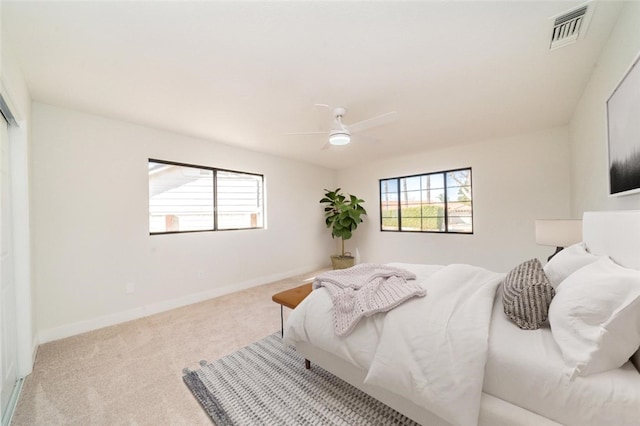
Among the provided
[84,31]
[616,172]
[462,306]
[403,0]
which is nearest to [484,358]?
[462,306]

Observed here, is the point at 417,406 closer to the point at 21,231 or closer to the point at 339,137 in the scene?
the point at 339,137

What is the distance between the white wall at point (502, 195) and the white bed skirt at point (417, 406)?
3489 millimetres

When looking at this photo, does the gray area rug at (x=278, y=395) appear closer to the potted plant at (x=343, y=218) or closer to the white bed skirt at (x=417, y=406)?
the white bed skirt at (x=417, y=406)

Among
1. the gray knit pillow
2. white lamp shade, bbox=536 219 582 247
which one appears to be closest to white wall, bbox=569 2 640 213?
white lamp shade, bbox=536 219 582 247

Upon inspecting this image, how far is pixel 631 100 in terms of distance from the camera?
4.58 feet

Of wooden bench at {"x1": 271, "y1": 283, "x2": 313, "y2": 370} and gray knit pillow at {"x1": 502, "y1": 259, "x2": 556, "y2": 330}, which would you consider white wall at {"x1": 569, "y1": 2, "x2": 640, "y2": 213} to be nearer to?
gray knit pillow at {"x1": 502, "y1": 259, "x2": 556, "y2": 330}

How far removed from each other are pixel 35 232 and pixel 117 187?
2.62ft

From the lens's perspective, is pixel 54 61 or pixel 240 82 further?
pixel 240 82

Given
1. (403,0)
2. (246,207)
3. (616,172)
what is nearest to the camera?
(403,0)

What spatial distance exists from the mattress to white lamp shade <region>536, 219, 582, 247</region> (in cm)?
152

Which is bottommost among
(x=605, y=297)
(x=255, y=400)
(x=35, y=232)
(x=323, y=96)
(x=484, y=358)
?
→ (x=255, y=400)

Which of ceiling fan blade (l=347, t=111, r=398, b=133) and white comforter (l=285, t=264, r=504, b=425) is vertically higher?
ceiling fan blade (l=347, t=111, r=398, b=133)

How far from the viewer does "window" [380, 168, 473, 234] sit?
4266 millimetres

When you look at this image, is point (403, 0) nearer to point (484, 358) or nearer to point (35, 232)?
point (484, 358)
